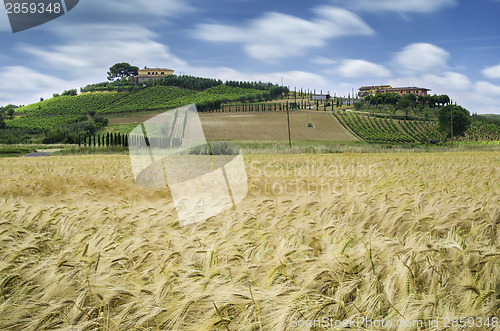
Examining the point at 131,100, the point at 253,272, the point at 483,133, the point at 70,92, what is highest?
the point at 70,92

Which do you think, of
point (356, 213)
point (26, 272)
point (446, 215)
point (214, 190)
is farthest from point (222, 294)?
point (214, 190)

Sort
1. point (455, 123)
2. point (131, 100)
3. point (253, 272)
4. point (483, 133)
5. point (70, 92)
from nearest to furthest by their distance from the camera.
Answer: point (253, 272)
point (455, 123)
point (483, 133)
point (131, 100)
point (70, 92)

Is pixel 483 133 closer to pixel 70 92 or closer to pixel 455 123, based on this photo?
pixel 455 123

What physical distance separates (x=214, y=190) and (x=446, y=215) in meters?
4.01

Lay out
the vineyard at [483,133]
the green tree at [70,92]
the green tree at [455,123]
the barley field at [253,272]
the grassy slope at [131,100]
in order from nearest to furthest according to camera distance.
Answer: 1. the barley field at [253,272]
2. the green tree at [455,123]
3. the vineyard at [483,133]
4. the grassy slope at [131,100]
5. the green tree at [70,92]

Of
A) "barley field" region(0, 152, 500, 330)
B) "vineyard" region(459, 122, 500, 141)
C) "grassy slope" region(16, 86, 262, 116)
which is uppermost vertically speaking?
"grassy slope" region(16, 86, 262, 116)

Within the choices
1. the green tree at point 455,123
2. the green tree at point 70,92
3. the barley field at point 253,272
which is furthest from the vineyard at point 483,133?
the green tree at point 70,92

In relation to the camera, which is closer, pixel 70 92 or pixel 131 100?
pixel 131 100

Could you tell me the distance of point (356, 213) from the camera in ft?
13.7

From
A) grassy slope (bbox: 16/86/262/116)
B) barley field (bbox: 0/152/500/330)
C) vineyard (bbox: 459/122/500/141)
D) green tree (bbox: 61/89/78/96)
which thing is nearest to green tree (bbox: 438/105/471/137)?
vineyard (bbox: 459/122/500/141)

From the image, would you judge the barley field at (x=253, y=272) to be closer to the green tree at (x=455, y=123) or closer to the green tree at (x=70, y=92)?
the green tree at (x=455, y=123)

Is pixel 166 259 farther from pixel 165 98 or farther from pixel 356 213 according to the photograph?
pixel 165 98

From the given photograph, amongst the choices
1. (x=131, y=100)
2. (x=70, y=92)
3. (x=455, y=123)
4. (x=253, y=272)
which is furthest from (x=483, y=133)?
(x=70, y=92)

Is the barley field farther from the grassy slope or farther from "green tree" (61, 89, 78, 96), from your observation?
"green tree" (61, 89, 78, 96)
